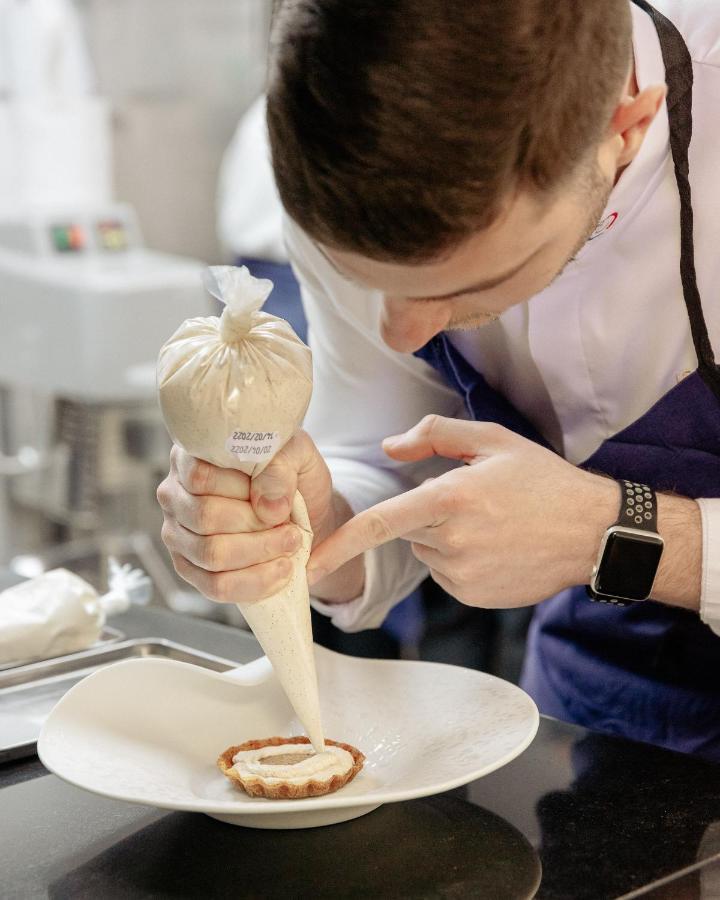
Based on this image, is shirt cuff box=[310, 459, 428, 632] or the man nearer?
the man

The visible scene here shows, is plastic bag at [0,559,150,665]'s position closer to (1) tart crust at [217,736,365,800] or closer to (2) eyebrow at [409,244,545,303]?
(1) tart crust at [217,736,365,800]

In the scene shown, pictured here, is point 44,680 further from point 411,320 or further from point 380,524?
point 411,320

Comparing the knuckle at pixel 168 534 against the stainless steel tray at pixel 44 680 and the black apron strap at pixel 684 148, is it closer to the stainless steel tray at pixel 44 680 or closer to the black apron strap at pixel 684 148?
the stainless steel tray at pixel 44 680

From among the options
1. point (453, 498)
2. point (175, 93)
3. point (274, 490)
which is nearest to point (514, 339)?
point (453, 498)

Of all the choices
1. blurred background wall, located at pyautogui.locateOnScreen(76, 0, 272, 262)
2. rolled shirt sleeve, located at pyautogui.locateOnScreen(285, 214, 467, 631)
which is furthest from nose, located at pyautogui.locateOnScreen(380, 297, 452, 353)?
blurred background wall, located at pyautogui.locateOnScreen(76, 0, 272, 262)

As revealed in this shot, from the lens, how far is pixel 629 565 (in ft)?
3.58

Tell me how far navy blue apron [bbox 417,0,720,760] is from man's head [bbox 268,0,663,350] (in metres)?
0.31

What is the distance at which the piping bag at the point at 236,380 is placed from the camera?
908 millimetres

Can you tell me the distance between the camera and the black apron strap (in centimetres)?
115

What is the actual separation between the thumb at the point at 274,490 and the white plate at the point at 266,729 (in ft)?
0.56

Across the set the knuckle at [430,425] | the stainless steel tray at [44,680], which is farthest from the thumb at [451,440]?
the stainless steel tray at [44,680]

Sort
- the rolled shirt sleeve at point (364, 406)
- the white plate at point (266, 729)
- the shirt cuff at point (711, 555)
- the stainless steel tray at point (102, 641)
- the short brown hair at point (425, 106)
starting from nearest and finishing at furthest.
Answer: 1. the short brown hair at point (425, 106)
2. the white plate at point (266, 729)
3. the shirt cuff at point (711, 555)
4. the stainless steel tray at point (102, 641)
5. the rolled shirt sleeve at point (364, 406)

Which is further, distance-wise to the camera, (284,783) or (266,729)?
(266,729)

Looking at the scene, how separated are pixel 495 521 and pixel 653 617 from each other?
344 millimetres
